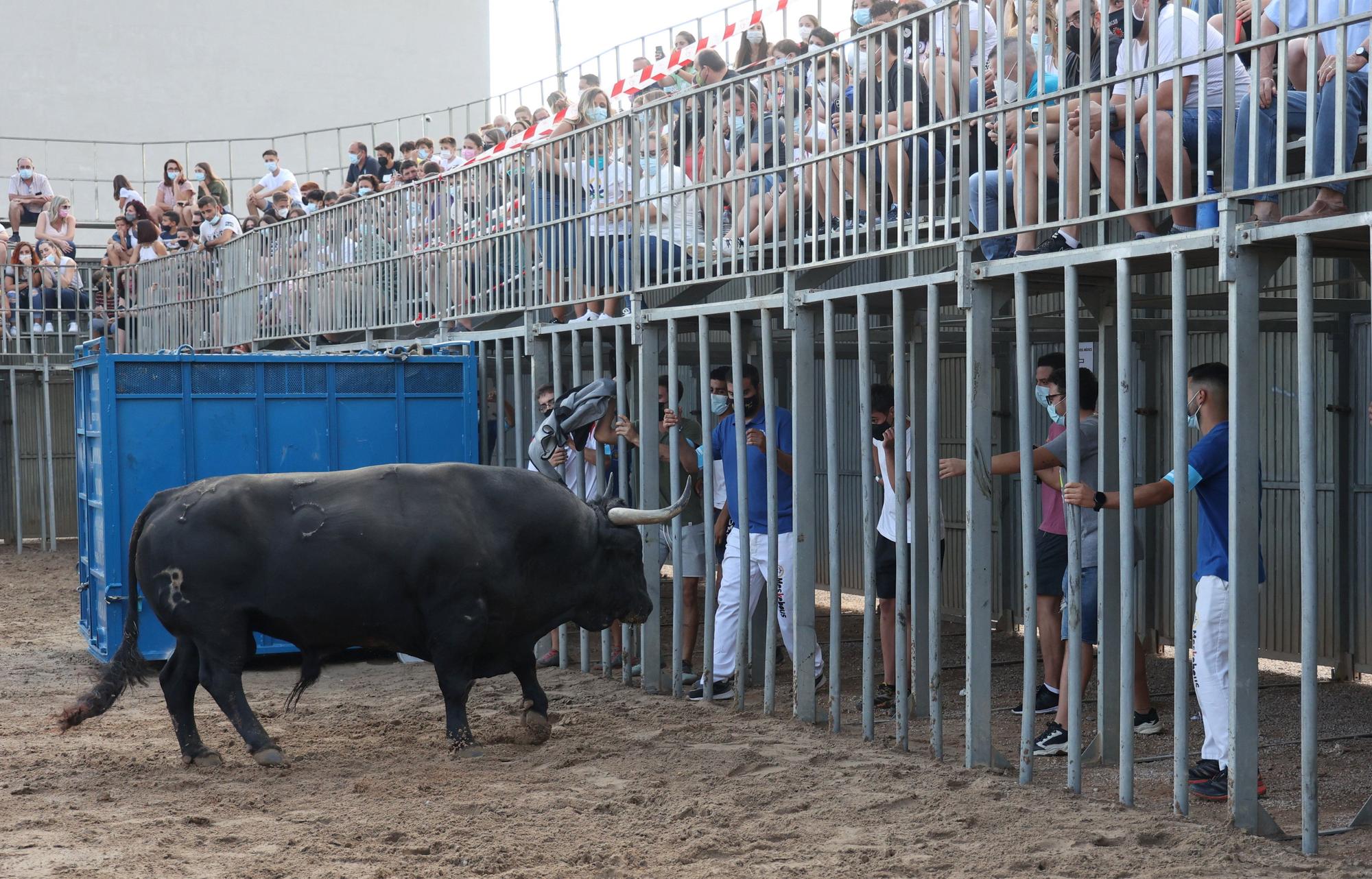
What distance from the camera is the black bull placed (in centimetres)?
786

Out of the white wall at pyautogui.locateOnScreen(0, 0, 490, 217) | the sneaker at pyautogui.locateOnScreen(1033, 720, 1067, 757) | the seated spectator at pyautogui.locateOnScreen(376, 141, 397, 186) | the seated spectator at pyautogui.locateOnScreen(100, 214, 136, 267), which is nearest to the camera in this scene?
the sneaker at pyautogui.locateOnScreen(1033, 720, 1067, 757)

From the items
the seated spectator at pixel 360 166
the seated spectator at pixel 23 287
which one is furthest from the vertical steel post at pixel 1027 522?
the seated spectator at pixel 23 287

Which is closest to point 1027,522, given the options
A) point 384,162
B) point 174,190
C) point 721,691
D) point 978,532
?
point 978,532

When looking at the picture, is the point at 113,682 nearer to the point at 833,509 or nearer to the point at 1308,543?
the point at 833,509

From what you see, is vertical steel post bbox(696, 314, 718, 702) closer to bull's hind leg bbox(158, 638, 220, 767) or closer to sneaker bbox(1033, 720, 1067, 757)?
sneaker bbox(1033, 720, 1067, 757)

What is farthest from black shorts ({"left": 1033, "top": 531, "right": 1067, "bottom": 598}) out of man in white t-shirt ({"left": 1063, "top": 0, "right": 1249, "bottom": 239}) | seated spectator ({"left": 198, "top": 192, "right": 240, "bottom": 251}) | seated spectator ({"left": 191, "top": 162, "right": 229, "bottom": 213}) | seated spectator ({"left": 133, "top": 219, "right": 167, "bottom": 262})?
seated spectator ({"left": 191, "top": 162, "right": 229, "bottom": 213})

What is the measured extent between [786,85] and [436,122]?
25.5 metres

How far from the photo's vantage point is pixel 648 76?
1533cm

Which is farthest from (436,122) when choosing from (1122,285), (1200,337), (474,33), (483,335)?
(1122,285)

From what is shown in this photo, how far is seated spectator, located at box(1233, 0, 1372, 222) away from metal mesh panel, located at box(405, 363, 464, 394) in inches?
262

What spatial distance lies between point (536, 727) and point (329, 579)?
4.44 feet

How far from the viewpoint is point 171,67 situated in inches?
1265

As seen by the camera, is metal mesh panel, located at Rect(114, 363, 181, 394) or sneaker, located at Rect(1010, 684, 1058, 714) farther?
metal mesh panel, located at Rect(114, 363, 181, 394)

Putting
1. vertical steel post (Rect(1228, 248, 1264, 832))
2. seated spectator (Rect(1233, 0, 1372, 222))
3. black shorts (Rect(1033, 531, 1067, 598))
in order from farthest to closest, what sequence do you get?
black shorts (Rect(1033, 531, 1067, 598)), vertical steel post (Rect(1228, 248, 1264, 832)), seated spectator (Rect(1233, 0, 1372, 222))
